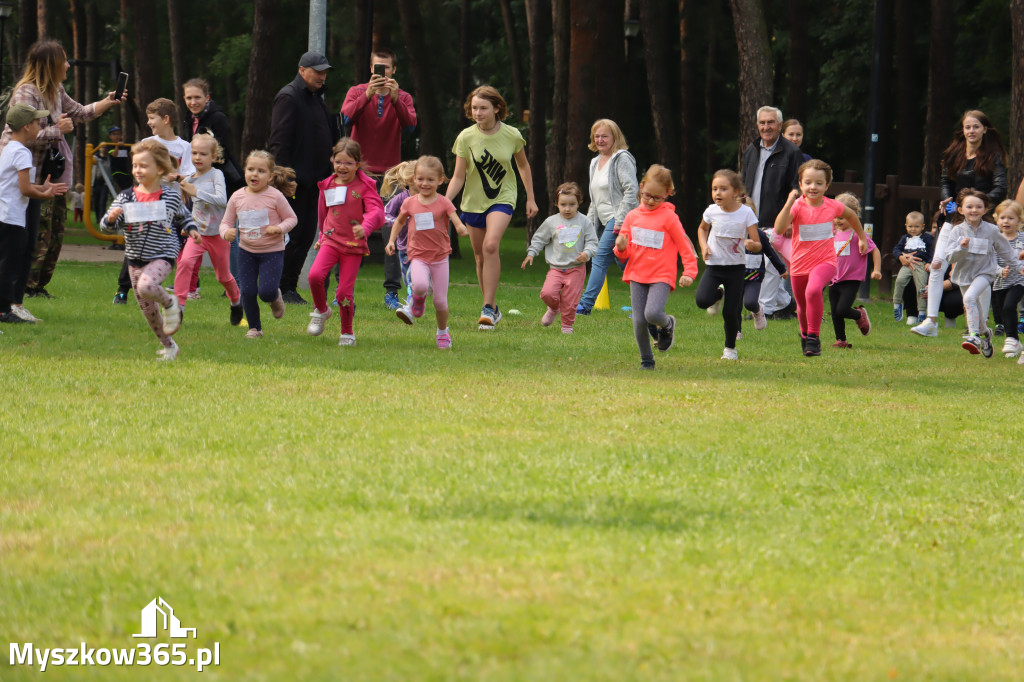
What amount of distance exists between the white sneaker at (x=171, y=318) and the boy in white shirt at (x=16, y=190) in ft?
8.80

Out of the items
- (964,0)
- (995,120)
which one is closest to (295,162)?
(995,120)

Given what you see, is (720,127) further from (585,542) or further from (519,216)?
(585,542)

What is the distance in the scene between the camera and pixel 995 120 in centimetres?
2742

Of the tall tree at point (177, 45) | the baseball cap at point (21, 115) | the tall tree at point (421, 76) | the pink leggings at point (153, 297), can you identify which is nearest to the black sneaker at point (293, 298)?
the baseball cap at point (21, 115)

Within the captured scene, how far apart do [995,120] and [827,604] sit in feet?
84.0

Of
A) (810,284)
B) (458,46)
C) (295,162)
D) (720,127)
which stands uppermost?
(458,46)

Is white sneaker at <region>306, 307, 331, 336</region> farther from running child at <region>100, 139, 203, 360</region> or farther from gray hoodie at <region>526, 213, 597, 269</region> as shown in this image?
gray hoodie at <region>526, 213, 597, 269</region>

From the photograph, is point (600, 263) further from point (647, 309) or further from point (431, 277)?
point (647, 309)

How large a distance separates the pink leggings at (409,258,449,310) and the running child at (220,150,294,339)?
46.8 inches

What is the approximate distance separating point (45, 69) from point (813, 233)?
7365mm

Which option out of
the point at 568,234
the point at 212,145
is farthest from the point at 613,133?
the point at 212,145

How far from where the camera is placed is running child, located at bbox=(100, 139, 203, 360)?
32.4 feet

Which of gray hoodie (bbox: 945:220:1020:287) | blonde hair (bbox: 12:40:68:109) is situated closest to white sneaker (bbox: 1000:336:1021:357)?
gray hoodie (bbox: 945:220:1020:287)

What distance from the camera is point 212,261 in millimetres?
12227
